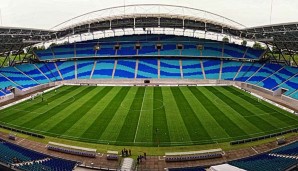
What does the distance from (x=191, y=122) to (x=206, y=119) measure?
2.15m

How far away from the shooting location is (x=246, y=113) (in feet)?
112

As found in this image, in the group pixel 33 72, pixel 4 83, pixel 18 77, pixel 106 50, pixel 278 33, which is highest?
pixel 278 33

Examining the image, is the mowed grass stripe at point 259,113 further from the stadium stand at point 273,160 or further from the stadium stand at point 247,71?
the stadium stand at point 247,71

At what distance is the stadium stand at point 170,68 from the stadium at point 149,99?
0.22m

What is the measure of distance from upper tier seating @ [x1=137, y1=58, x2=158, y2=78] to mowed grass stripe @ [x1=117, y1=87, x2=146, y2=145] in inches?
657

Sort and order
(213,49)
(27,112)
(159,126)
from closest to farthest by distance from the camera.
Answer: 1. (159,126)
2. (27,112)
3. (213,49)

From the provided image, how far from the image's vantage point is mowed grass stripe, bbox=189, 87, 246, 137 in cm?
2793

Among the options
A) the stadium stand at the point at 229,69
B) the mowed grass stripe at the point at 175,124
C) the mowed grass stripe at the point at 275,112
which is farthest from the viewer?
the stadium stand at the point at 229,69

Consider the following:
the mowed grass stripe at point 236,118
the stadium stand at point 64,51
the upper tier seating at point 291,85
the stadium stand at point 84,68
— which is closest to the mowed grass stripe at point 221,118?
the mowed grass stripe at point 236,118

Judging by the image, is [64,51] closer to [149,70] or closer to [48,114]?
[149,70]

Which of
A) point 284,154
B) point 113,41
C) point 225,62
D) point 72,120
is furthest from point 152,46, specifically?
point 284,154

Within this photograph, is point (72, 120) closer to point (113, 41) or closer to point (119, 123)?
point (119, 123)

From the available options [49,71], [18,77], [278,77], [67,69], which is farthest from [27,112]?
[278,77]

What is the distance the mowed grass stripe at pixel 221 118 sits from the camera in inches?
1100
